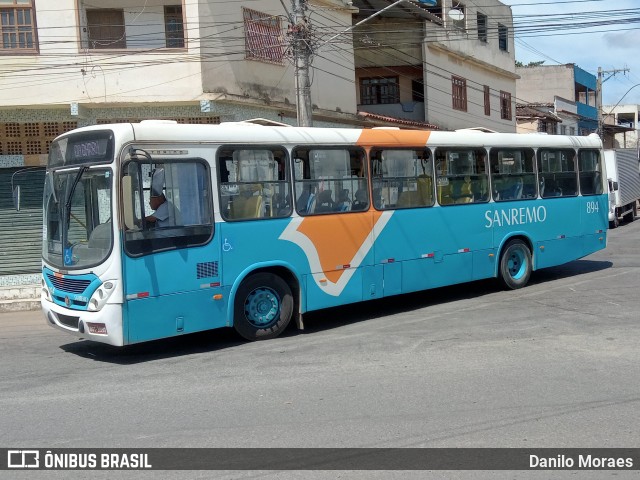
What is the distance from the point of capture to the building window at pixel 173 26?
54.3ft

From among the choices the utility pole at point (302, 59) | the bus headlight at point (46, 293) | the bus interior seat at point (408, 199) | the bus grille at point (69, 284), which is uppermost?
the utility pole at point (302, 59)

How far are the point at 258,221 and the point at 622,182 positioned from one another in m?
23.4

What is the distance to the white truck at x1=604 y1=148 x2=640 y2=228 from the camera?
89.4ft

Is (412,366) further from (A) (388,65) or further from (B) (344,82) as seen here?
(A) (388,65)

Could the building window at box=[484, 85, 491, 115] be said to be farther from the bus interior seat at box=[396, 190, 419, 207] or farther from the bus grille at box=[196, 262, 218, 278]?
the bus grille at box=[196, 262, 218, 278]

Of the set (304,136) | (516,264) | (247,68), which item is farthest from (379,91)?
(304,136)

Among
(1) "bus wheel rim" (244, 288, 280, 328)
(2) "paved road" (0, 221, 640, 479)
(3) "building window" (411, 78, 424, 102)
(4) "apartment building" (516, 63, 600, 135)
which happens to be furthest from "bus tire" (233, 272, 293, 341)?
(4) "apartment building" (516, 63, 600, 135)

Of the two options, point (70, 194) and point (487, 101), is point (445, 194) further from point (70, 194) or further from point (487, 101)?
point (487, 101)

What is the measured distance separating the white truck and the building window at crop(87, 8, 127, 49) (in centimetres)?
1791

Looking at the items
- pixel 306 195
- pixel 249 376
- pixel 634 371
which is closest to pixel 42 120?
pixel 306 195

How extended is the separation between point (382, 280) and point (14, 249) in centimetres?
887

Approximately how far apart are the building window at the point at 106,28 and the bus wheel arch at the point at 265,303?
9.46 metres

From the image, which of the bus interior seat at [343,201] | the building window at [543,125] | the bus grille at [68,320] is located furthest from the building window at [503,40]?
the bus grille at [68,320]

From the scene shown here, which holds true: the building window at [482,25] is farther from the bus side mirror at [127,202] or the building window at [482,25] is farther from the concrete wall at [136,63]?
the bus side mirror at [127,202]
